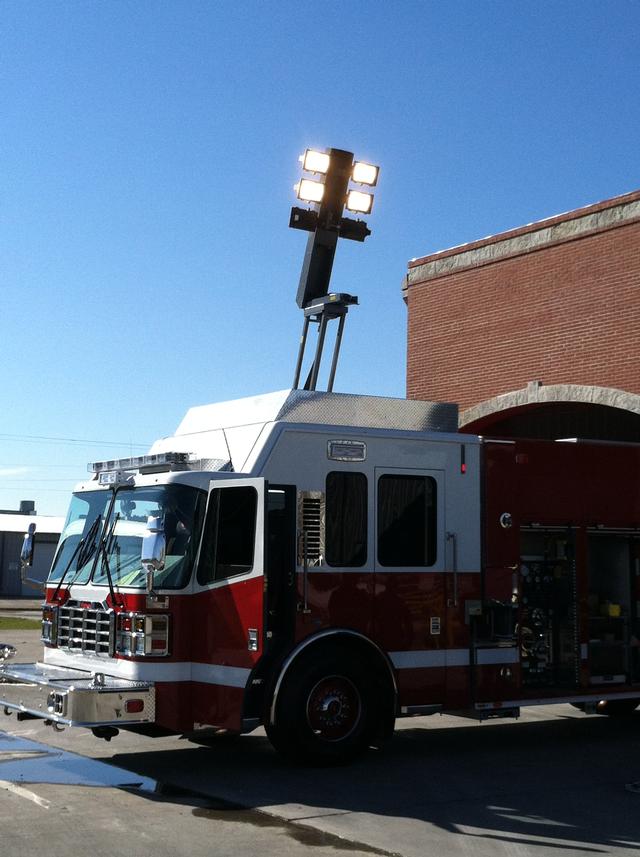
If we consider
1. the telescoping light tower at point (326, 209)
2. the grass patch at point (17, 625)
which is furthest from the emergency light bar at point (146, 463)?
the grass patch at point (17, 625)

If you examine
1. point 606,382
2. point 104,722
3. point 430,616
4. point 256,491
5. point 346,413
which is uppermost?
point 606,382

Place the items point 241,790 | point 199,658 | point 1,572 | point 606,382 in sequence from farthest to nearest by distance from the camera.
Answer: point 1,572, point 606,382, point 199,658, point 241,790

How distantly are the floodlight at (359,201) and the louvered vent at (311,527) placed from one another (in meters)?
6.10

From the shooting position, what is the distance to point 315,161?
14.3m

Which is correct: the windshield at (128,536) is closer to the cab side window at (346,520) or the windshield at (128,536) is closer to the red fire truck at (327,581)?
the red fire truck at (327,581)

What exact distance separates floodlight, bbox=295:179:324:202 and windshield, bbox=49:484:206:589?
18.9ft

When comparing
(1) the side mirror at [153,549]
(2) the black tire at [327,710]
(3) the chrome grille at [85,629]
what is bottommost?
(2) the black tire at [327,710]

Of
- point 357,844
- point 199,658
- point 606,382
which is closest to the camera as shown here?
point 357,844

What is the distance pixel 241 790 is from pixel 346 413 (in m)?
3.35

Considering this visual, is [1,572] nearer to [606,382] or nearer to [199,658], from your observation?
[606,382]

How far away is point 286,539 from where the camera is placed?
30.0 ft

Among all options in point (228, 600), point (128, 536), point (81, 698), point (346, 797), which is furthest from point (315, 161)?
point (346, 797)

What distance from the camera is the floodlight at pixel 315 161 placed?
14234mm

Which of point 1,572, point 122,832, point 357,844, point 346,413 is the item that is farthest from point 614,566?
point 1,572
